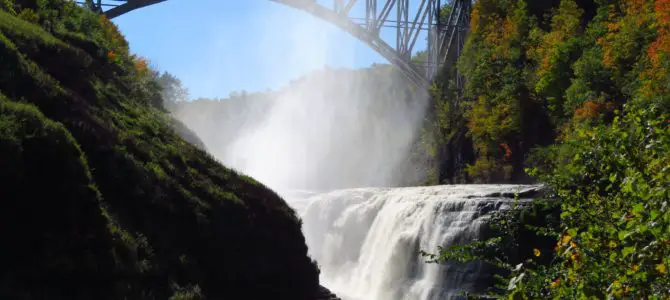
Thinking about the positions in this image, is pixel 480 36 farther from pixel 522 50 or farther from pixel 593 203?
pixel 593 203

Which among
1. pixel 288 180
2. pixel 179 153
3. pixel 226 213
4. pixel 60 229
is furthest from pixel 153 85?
pixel 288 180

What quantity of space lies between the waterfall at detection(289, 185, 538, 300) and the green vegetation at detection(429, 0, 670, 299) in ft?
5.45

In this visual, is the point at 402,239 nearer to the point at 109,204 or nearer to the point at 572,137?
the point at 572,137

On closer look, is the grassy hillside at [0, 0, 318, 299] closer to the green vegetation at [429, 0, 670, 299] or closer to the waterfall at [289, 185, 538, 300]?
the green vegetation at [429, 0, 670, 299]

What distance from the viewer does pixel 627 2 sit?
88.1 ft

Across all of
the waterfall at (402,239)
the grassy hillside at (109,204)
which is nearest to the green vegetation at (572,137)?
the waterfall at (402,239)

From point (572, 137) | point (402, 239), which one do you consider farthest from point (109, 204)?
point (572, 137)

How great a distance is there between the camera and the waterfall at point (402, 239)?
1859 centimetres

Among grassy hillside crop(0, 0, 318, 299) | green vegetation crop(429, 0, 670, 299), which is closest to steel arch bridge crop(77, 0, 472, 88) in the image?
green vegetation crop(429, 0, 670, 299)

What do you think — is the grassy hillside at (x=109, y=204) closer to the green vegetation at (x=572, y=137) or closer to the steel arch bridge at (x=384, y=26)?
the green vegetation at (x=572, y=137)

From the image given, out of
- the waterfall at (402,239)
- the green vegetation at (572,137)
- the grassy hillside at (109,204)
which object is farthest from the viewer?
the waterfall at (402,239)

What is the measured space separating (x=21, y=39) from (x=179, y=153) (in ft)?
9.60

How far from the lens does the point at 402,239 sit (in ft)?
69.0

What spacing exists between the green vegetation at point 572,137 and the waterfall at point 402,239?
1.66m
